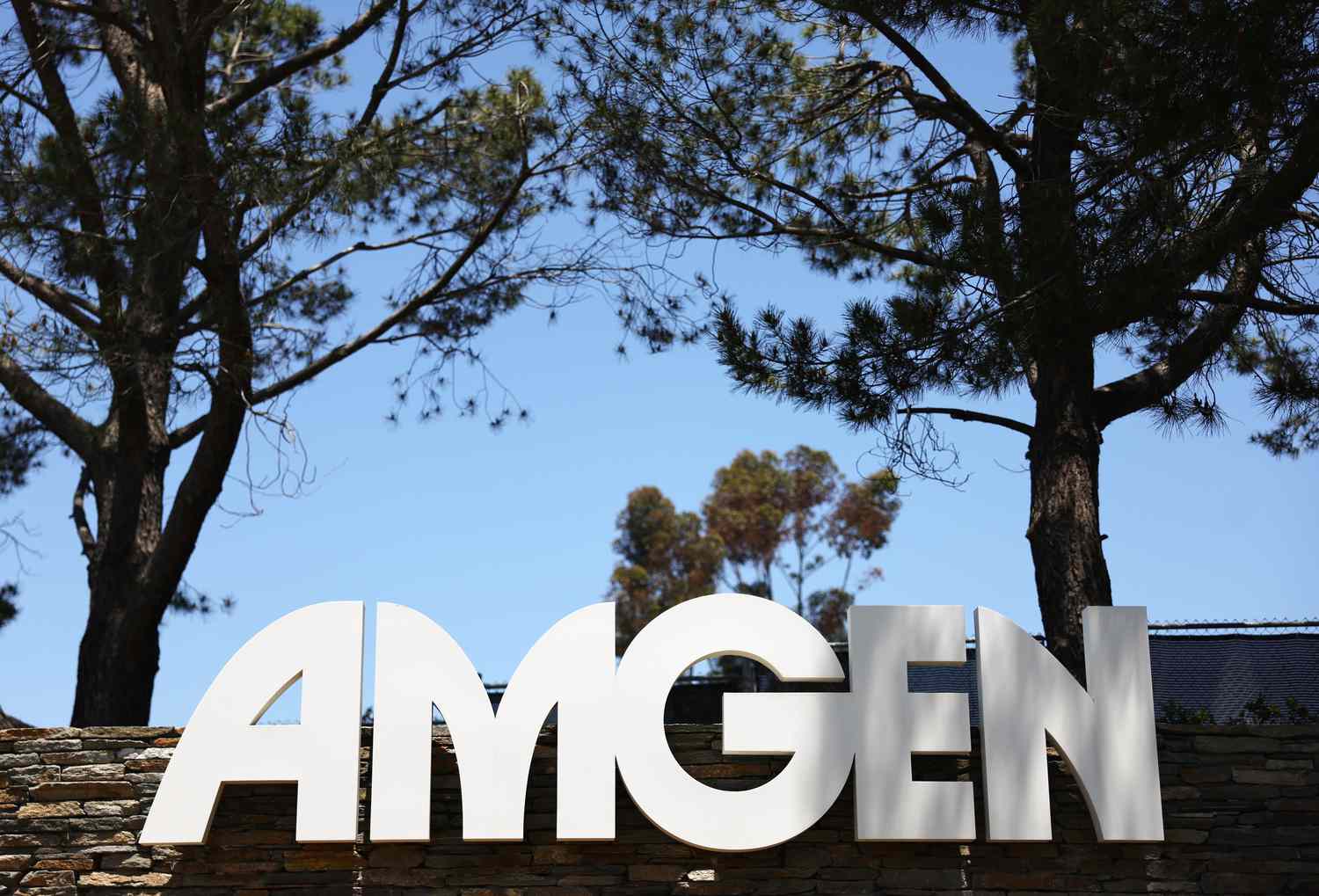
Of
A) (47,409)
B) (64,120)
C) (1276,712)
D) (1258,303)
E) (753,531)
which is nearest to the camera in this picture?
(1258,303)

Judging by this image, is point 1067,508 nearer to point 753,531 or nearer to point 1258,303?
point 1258,303

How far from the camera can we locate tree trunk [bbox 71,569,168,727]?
942 centimetres

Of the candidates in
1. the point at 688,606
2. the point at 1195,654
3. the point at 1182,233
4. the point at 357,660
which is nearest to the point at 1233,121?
the point at 1182,233

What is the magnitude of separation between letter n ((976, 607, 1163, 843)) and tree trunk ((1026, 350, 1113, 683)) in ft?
3.10

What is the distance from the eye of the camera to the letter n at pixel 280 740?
6391 millimetres

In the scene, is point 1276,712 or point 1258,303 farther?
point 1276,712

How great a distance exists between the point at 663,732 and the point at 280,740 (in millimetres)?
Answer: 1750

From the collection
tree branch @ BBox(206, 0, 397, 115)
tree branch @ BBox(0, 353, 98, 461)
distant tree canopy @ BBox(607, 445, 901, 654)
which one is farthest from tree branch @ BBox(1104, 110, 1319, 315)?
distant tree canopy @ BBox(607, 445, 901, 654)

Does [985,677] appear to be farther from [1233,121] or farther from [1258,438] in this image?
[1258,438]

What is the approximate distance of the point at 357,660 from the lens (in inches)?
258

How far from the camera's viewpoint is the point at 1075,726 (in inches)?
257

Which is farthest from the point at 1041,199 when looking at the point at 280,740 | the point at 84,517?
the point at 84,517

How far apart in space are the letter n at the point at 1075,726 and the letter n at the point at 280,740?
9.53 ft

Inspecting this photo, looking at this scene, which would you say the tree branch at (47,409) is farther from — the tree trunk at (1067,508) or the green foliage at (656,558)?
the green foliage at (656,558)
